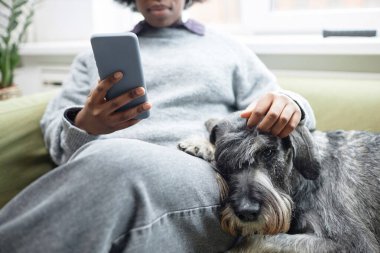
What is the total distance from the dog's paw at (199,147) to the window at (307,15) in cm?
119

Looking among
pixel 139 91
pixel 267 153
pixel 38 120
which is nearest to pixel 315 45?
pixel 267 153

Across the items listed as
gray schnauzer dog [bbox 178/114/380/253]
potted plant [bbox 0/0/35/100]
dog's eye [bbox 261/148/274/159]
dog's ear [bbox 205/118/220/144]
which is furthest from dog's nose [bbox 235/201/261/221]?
potted plant [bbox 0/0/35/100]

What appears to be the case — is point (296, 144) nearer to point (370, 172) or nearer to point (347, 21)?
point (370, 172)

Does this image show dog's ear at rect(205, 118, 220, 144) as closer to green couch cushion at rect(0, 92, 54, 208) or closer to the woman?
the woman

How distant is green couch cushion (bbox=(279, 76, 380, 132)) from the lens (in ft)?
5.21

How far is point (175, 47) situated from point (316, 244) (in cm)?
94

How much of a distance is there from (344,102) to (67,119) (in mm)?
1035

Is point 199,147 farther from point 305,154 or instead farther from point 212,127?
point 305,154

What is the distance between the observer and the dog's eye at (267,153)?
1.21m

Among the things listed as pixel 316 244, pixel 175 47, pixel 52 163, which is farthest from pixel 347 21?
pixel 52 163

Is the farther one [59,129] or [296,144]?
[59,129]

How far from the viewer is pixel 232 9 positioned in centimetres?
268

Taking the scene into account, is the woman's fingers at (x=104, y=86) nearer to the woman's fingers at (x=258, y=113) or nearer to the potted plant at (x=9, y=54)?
the woman's fingers at (x=258, y=113)

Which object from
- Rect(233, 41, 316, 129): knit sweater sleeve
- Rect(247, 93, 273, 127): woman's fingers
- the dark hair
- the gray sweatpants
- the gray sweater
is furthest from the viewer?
the dark hair
